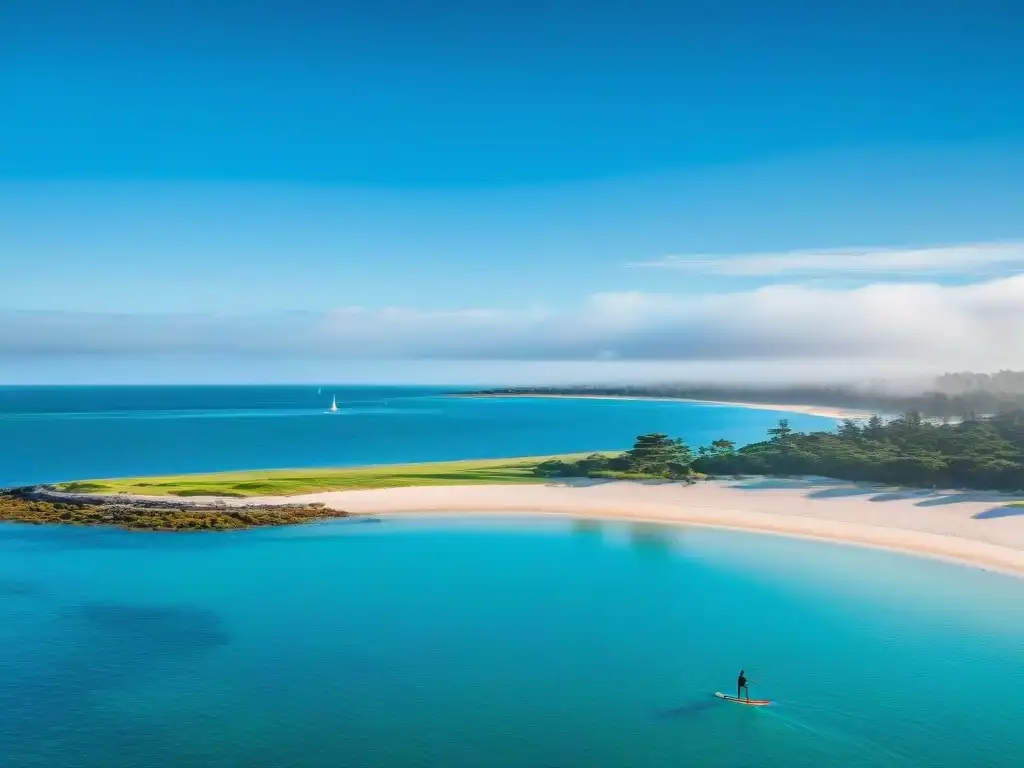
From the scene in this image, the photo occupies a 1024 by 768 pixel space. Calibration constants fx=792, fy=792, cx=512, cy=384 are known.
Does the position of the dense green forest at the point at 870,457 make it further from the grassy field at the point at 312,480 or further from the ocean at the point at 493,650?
the ocean at the point at 493,650

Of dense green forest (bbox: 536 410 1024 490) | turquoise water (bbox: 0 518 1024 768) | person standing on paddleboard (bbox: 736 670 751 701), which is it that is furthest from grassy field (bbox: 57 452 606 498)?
person standing on paddleboard (bbox: 736 670 751 701)

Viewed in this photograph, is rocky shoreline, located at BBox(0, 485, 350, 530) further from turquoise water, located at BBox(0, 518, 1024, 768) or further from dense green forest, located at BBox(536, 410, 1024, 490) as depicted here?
dense green forest, located at BBox(536, 410, 1024, 490)

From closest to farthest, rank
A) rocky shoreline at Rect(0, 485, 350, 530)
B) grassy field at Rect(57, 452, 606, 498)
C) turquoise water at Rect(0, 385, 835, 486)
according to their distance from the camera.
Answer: rocky shoreline at Rect(0, 485, 350, 530), grassy field at Rect(57, 452, 606, 498), turquoise water at Rect(0, 385, 835, 486)

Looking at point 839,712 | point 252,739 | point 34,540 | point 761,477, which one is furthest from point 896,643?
point 34,540

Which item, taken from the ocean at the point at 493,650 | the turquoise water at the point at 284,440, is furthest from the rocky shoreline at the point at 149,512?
the turquoise water at the point at 284,440

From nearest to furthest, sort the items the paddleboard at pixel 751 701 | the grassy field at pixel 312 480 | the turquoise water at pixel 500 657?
1. the turquoise water at pixel 500 657
2. the paddleboard at pixel 751 701
3. the grassy field at pixel 312 480

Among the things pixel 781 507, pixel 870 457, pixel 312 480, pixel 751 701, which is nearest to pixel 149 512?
pixel 312 480

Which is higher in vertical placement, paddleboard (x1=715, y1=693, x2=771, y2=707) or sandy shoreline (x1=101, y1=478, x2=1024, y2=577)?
sandy shoreline (x1=101, y1=478, x2=1024, y2=577)
